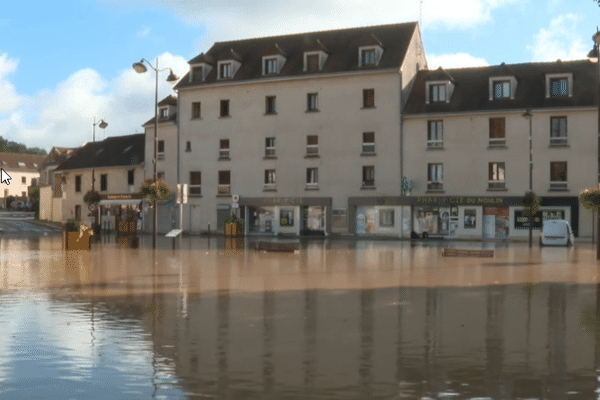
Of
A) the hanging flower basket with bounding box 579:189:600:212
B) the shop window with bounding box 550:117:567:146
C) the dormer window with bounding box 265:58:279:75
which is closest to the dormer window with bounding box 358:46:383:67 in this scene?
the dormer window with bounding box 265:58:279:75

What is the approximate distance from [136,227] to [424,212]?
914 inches

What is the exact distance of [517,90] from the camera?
46906 millimetres

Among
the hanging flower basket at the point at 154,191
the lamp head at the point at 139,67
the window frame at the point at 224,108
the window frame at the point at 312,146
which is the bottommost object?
the hanging flower basket at the point at 154,191

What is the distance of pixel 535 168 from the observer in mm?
45125

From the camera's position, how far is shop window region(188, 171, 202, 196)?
2152 inches

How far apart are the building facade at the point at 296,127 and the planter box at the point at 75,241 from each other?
21818 mm

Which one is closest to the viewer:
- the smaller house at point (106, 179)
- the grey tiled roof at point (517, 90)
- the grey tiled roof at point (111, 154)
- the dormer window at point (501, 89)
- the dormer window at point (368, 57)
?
the grey tiled roof at point (517, 90)

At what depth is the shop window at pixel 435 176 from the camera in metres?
47.4

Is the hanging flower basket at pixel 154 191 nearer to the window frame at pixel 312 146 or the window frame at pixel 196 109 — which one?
the window frame at pixel 312 146

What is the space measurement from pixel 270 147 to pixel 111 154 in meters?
18.6

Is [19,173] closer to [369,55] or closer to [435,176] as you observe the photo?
[369,55]

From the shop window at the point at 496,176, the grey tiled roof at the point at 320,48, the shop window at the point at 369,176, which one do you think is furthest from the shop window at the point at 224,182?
the shop window at the point at 496,176

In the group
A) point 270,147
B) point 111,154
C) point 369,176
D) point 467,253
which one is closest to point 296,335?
point 467,253

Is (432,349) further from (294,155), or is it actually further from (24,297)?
(294,155)
